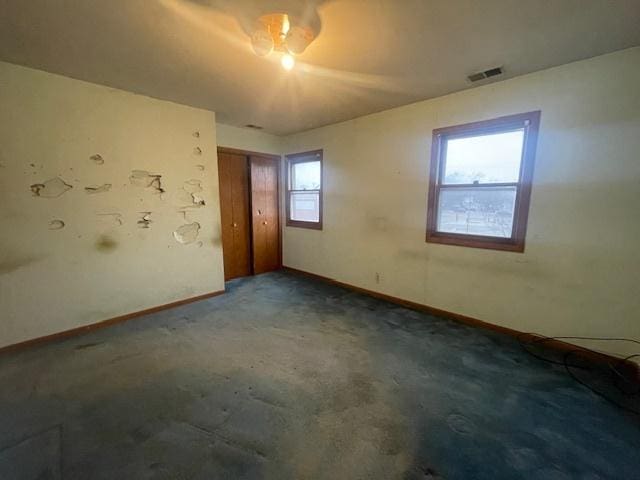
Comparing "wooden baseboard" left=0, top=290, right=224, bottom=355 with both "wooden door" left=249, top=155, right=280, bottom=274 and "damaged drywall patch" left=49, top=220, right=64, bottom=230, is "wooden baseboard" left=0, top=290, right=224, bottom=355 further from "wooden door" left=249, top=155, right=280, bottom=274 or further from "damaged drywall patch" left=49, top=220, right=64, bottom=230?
"wooden door" left=249, top=155, right=280, bottom=274

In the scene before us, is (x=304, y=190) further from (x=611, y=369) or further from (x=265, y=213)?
(x=611, y=369)

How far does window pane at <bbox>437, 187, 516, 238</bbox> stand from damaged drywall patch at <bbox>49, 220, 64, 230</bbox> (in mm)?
3993

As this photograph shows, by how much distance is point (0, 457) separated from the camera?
4.63 ft

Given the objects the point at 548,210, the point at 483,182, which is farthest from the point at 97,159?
the point at 548,210

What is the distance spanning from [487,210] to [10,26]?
4.14 m

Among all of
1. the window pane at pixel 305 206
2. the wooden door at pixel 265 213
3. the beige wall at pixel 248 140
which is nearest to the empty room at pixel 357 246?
the beige wall at pixel 248 140

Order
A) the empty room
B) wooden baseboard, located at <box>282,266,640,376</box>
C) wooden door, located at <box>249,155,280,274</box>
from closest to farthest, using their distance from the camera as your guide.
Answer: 1. the empty room
2. wooden baseboard, located at <box>282,266,640,376</box>
3. wooden door, located at <box>249,155,280,274</box>

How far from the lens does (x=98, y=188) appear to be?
280 cm

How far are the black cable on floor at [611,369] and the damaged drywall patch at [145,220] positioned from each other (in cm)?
417

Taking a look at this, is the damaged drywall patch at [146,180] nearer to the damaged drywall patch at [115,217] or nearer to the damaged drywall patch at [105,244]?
the damaged drywall patch at [115,217]

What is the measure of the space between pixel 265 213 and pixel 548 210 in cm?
393

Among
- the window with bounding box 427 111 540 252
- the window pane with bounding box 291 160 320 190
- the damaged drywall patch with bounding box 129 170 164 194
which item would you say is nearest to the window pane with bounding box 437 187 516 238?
the window with bounding box 427 111 540 252

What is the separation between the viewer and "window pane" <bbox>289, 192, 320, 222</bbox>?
14.9 ft

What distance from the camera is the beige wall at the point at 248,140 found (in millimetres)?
4137
